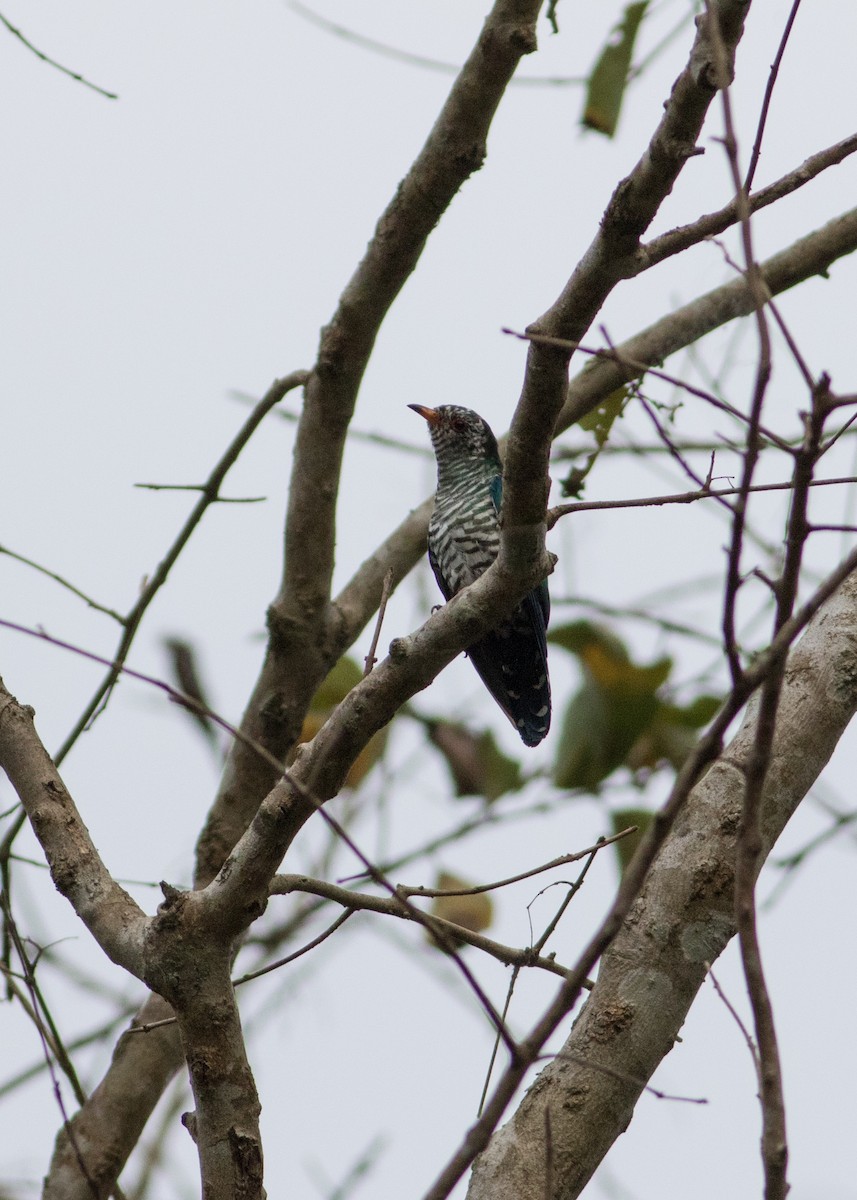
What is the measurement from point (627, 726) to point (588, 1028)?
1184 mm

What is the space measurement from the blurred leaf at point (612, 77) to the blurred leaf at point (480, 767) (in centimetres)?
204

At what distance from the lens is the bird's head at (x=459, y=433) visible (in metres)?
6.20

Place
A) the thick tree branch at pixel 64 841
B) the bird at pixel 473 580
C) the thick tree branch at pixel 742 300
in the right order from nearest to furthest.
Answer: the thick tree branch at pixel 64 841
the thick tree branch at pixel 742 300
the bird at pixel 473 580

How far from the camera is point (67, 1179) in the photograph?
3818mm

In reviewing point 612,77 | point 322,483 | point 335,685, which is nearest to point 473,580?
point 335,685

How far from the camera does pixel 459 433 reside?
625 centimetres

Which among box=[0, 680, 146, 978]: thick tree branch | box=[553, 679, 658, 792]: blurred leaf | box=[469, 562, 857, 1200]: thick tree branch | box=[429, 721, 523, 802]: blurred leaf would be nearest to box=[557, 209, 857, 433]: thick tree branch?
box=[553, 679, 658, 792]: blurred leaf

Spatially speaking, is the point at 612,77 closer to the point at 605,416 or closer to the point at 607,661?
the point at 605,416

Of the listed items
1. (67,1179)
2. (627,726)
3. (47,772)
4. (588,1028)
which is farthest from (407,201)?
(67,1179)

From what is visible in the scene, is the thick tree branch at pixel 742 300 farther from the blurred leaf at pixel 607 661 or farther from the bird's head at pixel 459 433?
the bird's head at pixel 459 433

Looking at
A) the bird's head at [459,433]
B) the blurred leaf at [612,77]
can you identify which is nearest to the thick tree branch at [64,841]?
the blurred leaf at [612,77]

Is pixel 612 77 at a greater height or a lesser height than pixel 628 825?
greater

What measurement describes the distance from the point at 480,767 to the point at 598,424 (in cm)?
122

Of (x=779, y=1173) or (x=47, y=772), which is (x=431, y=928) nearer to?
(x=779, y=1173)
